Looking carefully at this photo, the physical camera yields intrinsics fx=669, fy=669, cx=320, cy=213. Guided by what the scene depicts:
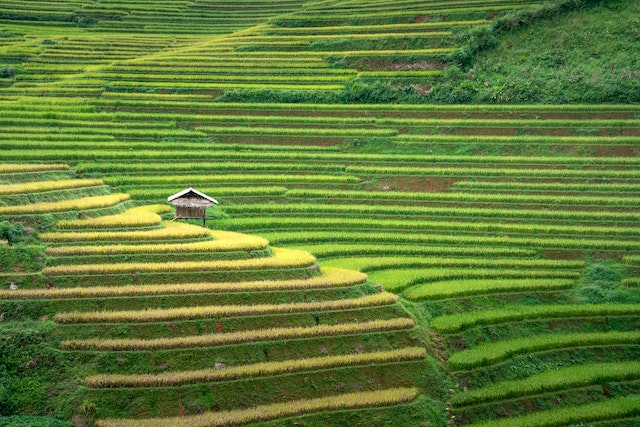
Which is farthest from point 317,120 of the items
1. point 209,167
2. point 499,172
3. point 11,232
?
point 11,232

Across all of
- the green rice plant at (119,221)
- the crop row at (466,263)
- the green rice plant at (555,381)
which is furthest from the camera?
the crop row at (466,263)

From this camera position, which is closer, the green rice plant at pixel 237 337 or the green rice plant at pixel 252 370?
the green rice plant at pixel 252 370

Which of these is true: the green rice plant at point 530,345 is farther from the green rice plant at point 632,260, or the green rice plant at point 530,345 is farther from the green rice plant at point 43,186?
the green rice plant at point 43,186

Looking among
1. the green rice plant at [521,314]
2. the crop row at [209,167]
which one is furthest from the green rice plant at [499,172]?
the green rice plant at [521,314]

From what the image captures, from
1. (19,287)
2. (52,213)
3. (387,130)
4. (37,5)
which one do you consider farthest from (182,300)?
(37,5)

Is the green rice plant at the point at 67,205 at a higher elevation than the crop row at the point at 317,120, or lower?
lower

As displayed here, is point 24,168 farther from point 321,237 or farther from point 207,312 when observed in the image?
point 207,312

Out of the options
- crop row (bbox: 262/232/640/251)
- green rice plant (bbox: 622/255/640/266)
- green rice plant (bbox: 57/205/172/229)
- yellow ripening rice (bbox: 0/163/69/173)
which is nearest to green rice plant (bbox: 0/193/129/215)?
green rice plant (bbox: 57/205/172/229)
